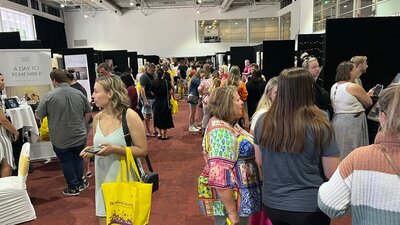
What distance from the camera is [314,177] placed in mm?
1478

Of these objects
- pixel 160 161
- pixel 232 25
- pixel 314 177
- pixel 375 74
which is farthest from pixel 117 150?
pixel 232 25

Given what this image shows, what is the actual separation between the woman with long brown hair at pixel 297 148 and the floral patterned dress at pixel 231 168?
0.23 m

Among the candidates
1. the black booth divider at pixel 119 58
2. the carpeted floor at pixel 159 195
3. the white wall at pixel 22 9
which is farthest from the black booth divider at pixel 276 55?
the white wall at pixel 22 9

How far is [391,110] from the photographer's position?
991mm

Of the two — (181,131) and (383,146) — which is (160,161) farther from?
(383,146)

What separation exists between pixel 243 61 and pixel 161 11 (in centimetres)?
956

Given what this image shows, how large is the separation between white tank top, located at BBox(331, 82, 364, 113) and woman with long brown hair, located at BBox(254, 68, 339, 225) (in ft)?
6.67

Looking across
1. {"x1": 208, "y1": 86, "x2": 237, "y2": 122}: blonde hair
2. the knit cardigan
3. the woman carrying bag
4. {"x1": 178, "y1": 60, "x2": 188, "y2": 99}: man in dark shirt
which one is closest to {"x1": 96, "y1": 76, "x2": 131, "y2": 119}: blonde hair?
the woman carrying bag

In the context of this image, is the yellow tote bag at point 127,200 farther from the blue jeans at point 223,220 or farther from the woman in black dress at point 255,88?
the woman in black dress at point 255,88

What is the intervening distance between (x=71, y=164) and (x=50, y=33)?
14827mm

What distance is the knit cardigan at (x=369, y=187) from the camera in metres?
1.00

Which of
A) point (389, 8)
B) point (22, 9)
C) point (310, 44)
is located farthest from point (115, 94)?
point (22, 9)

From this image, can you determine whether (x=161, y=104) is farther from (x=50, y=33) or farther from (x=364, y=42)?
(x=50, y=33)

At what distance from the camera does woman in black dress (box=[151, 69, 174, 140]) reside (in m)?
6.02
